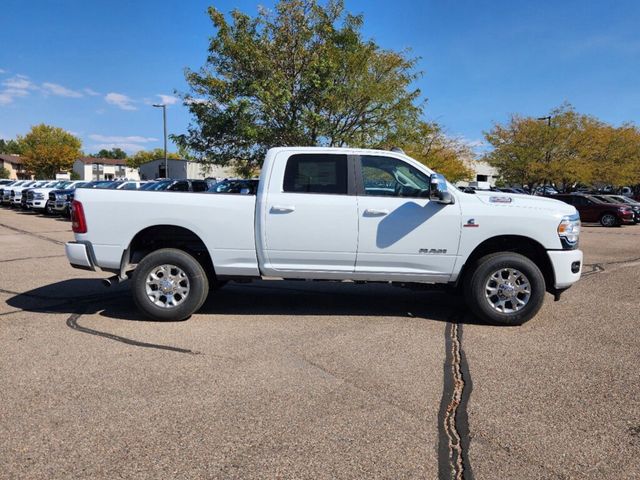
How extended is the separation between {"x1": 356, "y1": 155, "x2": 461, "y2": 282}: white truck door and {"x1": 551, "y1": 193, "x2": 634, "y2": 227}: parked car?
20953mm

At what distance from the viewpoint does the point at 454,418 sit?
3490 mm

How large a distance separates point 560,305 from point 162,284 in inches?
199

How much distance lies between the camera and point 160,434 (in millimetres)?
3217

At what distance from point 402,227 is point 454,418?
8.30ft

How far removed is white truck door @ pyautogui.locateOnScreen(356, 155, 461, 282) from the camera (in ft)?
18.4

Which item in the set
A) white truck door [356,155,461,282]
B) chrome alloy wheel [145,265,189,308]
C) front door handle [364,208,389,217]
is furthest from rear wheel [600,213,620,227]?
chrome alloy wheel [145,265,189,308]

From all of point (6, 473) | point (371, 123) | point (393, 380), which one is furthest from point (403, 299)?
point (371, 123)

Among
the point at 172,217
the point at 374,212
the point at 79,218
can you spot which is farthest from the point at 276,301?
the point at 79,218

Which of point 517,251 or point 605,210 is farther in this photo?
point 605,210

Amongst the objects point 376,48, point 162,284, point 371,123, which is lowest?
point 162,284

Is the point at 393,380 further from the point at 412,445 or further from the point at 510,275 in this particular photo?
the point at 510,275

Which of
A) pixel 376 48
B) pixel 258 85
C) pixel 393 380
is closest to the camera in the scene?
pixel 393 380

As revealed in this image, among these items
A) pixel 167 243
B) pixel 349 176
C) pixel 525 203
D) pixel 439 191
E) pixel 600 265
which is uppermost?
pixel 349 176

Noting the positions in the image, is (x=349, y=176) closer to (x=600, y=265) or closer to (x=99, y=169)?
(x=600, y=265)
